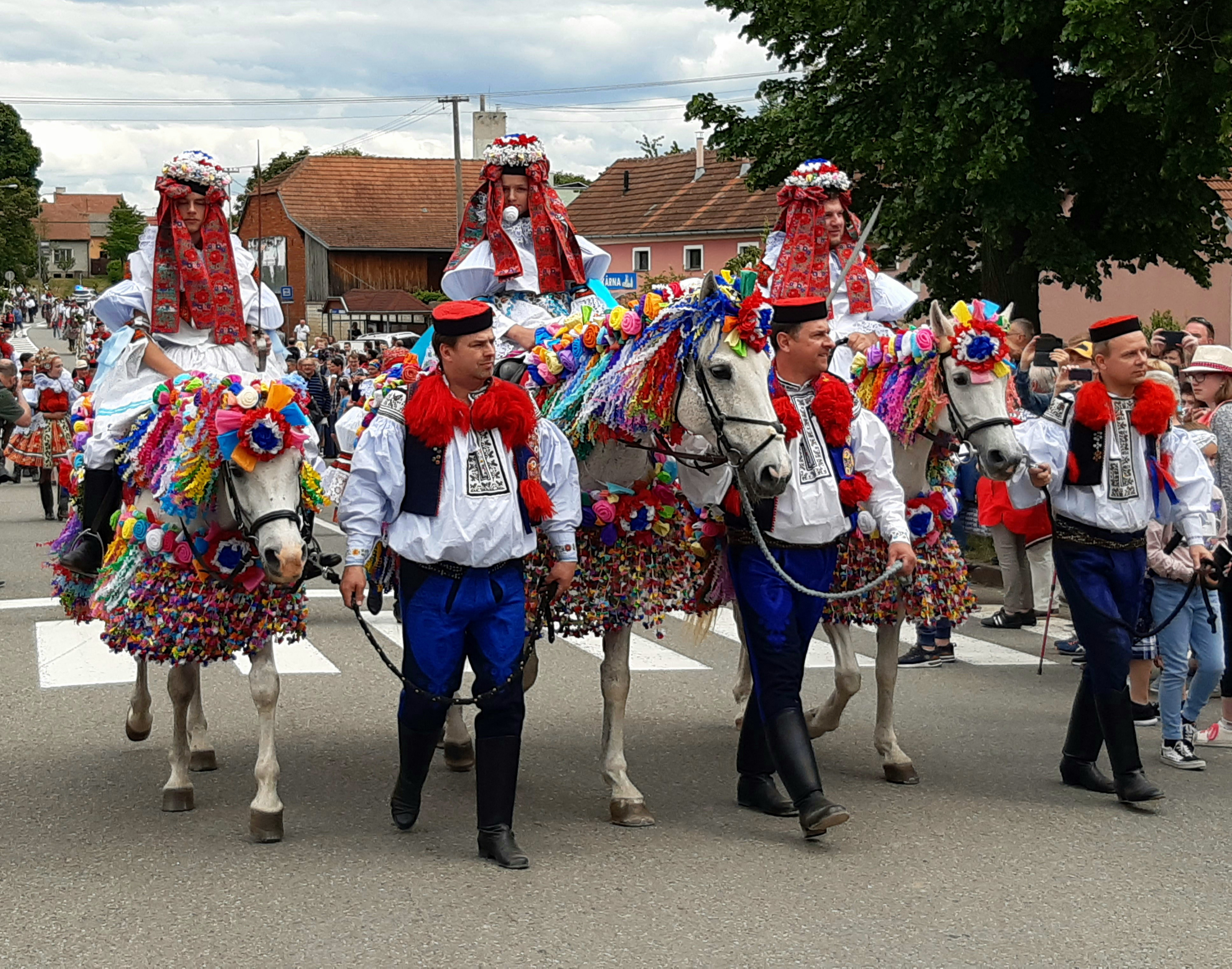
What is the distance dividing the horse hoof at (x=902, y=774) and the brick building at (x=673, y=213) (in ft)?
140

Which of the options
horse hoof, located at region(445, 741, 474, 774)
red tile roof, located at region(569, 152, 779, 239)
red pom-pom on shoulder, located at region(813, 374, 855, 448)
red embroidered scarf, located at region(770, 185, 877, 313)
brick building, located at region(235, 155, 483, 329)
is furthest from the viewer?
brick building, located at region(235, 155, 483, 329)

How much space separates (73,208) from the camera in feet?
615

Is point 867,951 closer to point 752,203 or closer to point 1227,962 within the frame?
point 1227,962

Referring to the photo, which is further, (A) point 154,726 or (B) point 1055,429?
(A) point 154,726

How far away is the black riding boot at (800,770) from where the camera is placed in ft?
19.5

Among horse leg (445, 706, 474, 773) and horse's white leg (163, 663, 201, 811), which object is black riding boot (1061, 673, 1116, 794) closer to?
horse leg (445, 706, 474, 773)

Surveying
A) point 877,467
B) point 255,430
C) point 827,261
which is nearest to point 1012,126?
point 827,261

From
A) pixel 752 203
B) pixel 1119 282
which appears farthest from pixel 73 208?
pixel 1119 282

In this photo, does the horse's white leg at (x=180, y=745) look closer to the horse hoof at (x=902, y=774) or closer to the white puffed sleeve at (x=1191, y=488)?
the horse hoof at (x=902, y=774)

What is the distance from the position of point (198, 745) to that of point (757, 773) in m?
2.68

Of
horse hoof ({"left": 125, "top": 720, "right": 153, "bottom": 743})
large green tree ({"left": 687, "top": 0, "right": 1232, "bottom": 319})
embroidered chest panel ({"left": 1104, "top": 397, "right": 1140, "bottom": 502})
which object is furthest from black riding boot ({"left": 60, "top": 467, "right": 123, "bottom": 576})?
large green tree ({"left": 687, "top": 0, "right": 1232, "bottom": 319})

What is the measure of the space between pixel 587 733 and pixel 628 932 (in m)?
3.08

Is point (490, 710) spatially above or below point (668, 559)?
below

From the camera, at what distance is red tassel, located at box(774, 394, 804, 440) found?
6.23m
